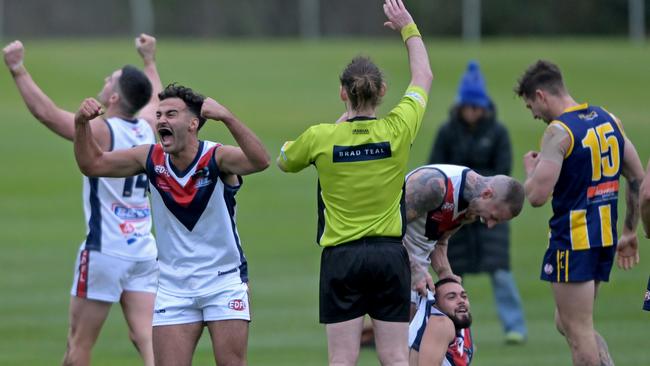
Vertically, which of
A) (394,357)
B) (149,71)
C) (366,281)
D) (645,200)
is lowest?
(394,357)

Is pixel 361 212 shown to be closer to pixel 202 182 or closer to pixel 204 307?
pixel 202 182

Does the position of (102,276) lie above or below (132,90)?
below

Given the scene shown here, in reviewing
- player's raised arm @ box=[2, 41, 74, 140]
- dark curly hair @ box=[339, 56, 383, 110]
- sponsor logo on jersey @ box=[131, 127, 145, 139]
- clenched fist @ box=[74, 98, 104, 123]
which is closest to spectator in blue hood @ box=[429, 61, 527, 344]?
sponsor logo on jersey @ box=[131, 127, 145, 139]

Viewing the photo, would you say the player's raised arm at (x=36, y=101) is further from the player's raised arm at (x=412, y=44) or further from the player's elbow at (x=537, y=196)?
the player's elbow at (x=537, y=196)

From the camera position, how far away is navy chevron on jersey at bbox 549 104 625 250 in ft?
29.2

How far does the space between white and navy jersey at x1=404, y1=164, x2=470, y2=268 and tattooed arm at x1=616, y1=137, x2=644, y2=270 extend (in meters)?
1.62

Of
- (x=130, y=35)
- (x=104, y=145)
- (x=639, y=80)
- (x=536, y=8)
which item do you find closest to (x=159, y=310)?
(x=104, y=145)

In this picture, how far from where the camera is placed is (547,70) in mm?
9023

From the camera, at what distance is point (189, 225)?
7887 millimetres

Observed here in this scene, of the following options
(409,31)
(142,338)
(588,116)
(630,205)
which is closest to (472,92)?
(630,205)

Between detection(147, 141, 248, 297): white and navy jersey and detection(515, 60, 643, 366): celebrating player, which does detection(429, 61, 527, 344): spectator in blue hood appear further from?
detection(147, 141, 248, 297): white and navy jersey

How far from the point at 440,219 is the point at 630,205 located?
1899 mm

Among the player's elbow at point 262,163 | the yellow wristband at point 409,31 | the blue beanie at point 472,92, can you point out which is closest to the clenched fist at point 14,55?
the player's elbow at point 262,163

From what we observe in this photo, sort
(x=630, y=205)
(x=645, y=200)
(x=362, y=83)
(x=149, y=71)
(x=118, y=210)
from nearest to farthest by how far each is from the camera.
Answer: (x=645, y=200) < (x=362, y=83) < (x=630, y=205) < (x=118, y=210) < (x=149, y=71)
